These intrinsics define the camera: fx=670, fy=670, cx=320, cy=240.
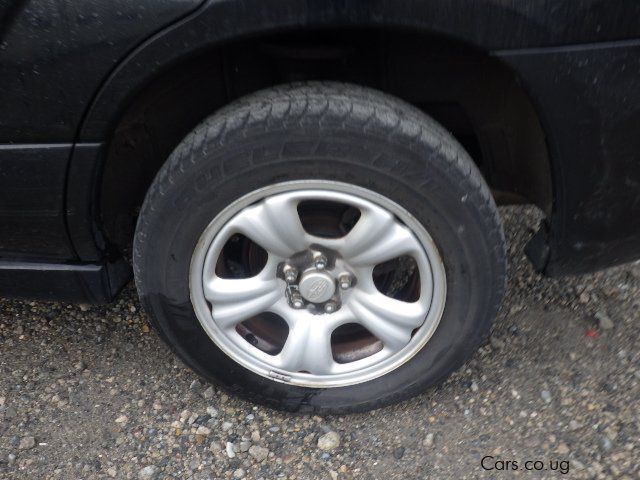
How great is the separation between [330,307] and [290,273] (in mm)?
165

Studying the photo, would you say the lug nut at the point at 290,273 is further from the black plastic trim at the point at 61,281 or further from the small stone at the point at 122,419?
the small stone at the point at 122,419

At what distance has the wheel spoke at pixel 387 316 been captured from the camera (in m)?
1.91

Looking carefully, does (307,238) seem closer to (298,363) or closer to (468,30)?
(298,363)

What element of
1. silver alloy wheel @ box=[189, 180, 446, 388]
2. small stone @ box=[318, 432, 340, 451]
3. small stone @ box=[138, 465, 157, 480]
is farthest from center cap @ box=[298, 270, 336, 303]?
small stone @ box=[138, 465, 157, 480]

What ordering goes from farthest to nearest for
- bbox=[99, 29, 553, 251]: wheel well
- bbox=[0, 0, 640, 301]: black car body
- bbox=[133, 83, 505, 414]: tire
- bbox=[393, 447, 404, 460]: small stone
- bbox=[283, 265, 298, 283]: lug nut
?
bbox=[393, 447, 404, 460]: small stone
bbox=[283, 265, 298, 283]: lug nut
bbox=[99, 29, 553, 251]: wheel well
bbox=[133, 83, 505, 414]: tire
bbox=[0, 0, 640, 301]: black car body

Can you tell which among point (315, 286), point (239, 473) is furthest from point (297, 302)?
point (239, 473)

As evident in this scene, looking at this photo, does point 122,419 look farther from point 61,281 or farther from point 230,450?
point 61,281

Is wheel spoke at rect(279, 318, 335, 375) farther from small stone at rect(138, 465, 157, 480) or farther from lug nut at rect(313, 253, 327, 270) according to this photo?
small stone at rect(138, 465, 157, 480)

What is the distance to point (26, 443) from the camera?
80.3 inches

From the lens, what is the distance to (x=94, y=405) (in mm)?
2160

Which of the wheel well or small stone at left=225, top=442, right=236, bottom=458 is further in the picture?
small stone at left=225, top=442, right=236, bottom=458

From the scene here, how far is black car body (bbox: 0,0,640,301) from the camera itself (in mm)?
1519

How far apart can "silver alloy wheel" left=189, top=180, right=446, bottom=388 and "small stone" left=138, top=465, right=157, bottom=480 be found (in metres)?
0.41

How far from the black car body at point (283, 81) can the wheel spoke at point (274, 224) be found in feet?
1.24
